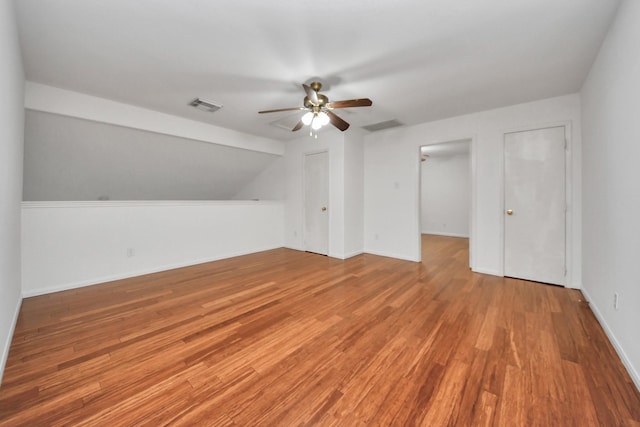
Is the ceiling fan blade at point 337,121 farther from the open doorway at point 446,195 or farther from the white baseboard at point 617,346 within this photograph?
the open doorway at point 446,195

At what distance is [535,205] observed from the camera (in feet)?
10.9

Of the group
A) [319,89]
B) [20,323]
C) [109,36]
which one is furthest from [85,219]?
[319,89]

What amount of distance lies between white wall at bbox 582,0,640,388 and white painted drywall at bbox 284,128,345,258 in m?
3.08

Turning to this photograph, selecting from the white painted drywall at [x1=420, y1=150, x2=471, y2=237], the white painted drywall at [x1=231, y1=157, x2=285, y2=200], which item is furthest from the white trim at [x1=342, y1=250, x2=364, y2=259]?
the white painted drywall at [x1=420, y1=150, x2=471, y2=237]

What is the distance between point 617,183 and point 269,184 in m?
5.30

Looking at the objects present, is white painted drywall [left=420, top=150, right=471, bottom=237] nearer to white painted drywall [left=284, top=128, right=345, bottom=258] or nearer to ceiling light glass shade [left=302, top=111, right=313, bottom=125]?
white painted drywall [left=284, top=128, right=345, bottom=258]

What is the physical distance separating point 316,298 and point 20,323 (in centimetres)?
263

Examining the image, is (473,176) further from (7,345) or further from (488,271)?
(7,345)

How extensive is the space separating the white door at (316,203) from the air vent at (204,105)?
205 cm

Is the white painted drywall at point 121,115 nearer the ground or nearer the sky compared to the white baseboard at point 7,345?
nearer the sky

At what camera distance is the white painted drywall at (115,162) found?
325cm

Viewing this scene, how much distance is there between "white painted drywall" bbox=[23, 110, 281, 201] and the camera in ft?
10.7

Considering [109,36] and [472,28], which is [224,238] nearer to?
[109,36]

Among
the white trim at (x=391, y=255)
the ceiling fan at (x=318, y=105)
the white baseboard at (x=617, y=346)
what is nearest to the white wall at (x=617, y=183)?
the white baseboard at (x=617, y=346)
